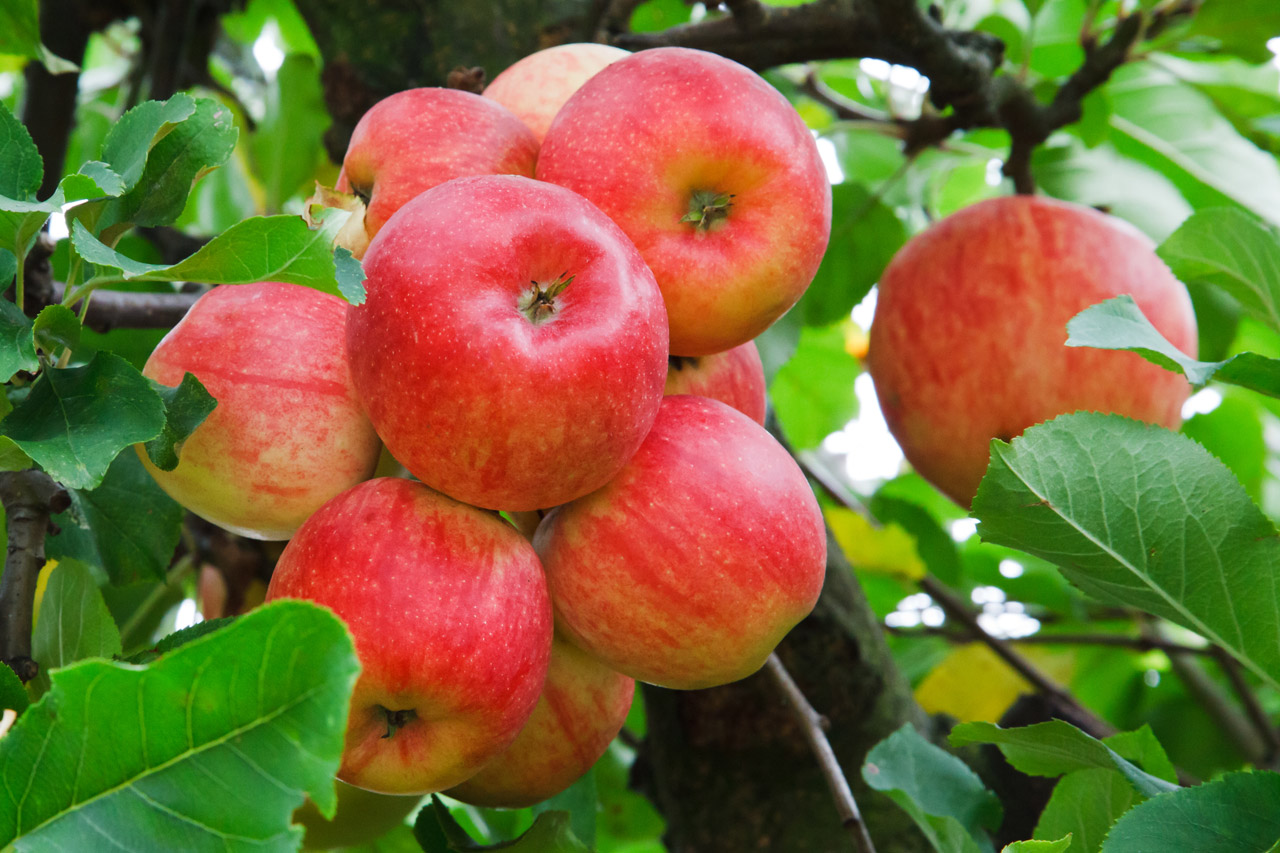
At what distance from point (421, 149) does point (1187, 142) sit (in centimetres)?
110

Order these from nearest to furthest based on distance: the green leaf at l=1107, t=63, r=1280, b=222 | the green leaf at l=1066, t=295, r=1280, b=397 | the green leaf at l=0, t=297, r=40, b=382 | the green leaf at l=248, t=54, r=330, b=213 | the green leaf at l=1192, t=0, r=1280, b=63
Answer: the green leaf at l=0, t=297, r=40, b=382 → the green leaf at l=1066, t=295, r=1280, b=397 → the green leaf at l=1192, t=0, r=1280, b=63 → the green leaf at l=1107, t=63, r=1280, b=222 → the green leaf at l=248, t=54, r=330, b=213

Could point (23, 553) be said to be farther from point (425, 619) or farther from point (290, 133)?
point (290, 133)

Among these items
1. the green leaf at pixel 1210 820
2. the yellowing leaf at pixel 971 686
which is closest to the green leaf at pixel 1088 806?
the green leaf at pixel 1210 820

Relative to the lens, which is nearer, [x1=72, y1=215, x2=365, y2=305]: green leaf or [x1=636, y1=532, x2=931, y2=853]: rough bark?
[x1=72, y1=215, x2=365, y2=305]: green leaf

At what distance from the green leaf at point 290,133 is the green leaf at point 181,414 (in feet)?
3.24

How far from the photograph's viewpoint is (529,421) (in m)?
0.54

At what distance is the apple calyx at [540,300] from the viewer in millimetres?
575

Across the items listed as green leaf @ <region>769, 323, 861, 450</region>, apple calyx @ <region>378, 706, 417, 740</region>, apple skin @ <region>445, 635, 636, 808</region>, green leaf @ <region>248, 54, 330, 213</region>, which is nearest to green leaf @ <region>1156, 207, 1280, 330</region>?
apple skin @ <region>445, 635, 636, 808</region>

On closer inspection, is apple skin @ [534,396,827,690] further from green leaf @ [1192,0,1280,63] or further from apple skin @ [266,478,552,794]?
green leaf @ [1192,0,1280,63]

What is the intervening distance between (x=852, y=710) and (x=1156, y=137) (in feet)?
2.89

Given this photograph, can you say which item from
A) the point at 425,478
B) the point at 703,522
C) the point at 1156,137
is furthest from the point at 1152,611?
the point at 1156,137

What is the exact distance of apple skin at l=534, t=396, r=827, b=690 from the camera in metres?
0.61

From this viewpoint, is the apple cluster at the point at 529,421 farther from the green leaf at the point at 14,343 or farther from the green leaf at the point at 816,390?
the green leaf at the point at 816,390

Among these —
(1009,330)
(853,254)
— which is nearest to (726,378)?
Answer: (1009,330)
